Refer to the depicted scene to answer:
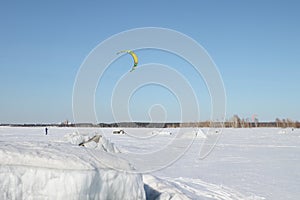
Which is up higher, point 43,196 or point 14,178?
point 14,178

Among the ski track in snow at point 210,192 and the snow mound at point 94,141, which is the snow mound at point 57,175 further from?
the snow mound at point 94,141

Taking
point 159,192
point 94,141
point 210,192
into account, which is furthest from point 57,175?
point 94,141

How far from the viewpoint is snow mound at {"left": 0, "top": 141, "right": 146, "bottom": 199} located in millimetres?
3039

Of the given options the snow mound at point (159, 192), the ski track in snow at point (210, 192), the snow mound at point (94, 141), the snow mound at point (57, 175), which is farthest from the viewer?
the snow mound at point (94, 141)

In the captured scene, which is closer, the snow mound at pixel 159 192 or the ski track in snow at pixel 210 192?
the snow mound at pixel 159 192

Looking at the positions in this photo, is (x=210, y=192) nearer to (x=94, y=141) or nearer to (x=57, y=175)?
(x=57, y=175)

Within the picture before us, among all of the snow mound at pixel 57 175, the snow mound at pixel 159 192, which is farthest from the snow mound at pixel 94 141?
the snow mound at pixel 57 175

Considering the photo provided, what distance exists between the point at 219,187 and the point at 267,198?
111 centimetres

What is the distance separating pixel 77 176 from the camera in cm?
327

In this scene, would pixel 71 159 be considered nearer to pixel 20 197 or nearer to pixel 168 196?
pixel 20 197

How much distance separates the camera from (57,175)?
3.20 metres

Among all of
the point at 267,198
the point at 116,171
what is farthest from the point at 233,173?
the point at 116,171

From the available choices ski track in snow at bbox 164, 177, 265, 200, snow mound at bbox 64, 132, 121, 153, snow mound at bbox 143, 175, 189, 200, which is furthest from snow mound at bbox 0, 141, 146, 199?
snow mound at bbox 64, 132, 121, 153

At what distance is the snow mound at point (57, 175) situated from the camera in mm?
3039
